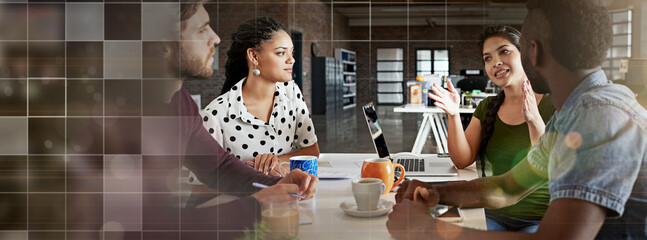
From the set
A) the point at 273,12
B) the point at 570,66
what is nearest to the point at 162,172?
the point at 273,12

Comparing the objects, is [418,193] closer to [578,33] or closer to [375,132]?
[578,33]

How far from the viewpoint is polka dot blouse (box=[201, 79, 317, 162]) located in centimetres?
136

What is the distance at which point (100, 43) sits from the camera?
34.6 inches

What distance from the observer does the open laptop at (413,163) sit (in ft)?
3.57

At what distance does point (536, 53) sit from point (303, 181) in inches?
18.4

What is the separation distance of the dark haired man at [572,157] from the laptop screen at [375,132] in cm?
53

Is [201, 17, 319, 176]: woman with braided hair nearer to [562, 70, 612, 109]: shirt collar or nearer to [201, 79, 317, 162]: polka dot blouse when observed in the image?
[201, 79, 317, 162]: polka dot blouse

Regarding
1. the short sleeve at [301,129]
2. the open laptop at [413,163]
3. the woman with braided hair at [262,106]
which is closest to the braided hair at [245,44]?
the woman with braided hair at [262,106]

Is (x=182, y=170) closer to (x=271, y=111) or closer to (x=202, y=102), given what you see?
(x=202, y=102)

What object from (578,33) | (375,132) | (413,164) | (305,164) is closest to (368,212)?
(305,164)

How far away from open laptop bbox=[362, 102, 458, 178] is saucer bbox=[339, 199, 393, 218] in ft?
1.03

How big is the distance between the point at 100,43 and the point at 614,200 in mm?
870

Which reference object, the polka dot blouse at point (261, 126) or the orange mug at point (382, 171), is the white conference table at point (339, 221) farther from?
the polka dot blouse at point (261, 126)

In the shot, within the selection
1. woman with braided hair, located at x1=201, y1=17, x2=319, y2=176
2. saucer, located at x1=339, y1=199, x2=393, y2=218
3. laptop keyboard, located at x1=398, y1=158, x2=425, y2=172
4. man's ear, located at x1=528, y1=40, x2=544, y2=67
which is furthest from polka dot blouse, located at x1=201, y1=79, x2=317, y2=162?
man's ear, located at x1=528, y1=40, x2=544, y2=67
